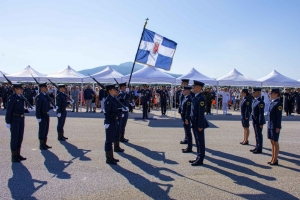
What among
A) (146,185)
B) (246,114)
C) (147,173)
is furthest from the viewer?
(246,114)

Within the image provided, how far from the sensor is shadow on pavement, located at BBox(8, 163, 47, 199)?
4.46 metres

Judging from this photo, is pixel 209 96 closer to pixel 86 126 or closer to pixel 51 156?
pixel 86 126

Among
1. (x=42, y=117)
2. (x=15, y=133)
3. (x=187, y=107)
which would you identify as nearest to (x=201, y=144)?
(x=187, y=107)

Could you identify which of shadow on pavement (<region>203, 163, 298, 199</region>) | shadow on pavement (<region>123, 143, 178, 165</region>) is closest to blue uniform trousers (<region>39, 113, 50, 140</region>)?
shadow on pavement (<region>123, 143, 178, 165</region>)

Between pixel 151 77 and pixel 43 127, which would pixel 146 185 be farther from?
pixel 151 77

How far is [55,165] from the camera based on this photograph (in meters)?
6.13

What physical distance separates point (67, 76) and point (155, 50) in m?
10.2

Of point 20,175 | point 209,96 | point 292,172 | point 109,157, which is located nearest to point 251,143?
point 292,172

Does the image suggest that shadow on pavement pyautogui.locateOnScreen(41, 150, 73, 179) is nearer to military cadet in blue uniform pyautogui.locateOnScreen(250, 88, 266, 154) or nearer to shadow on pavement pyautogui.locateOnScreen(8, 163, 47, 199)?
shadow on pavement pyautogui.locateOnScreen(8, 163, 47, 199)

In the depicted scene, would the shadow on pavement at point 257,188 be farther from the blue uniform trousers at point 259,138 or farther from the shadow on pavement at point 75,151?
the shadow on pavement at point 75,151

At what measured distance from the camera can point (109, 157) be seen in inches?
248

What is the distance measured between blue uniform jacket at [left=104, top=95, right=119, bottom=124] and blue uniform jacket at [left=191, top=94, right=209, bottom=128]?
1866 millimetres

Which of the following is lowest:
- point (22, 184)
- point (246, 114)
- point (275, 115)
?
point (22, 184)

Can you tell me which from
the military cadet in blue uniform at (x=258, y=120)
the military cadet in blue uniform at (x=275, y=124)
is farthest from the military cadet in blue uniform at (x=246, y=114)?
the military cadet in blue uniform at (x=275, y=124)
